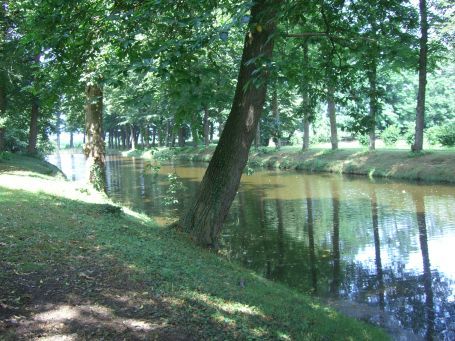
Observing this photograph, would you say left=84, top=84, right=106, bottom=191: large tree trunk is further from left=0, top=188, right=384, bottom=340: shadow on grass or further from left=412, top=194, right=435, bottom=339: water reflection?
left=412, top=194, right=435, bottom=339: water reflection

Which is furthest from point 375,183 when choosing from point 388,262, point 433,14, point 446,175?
point 388,262

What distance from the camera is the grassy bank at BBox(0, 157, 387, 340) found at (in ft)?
16.3

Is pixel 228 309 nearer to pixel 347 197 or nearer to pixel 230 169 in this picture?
pixel 230 169

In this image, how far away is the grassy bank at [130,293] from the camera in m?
4.96

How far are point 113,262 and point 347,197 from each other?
1502 cm

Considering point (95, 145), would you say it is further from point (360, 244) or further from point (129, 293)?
point (129, 293)

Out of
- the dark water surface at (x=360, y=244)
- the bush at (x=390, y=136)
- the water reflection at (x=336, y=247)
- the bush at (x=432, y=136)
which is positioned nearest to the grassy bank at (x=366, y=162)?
the dark water surface at (x=360, y=244)

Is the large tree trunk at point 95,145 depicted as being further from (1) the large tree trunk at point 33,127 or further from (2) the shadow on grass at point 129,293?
(1) the large tree trunk at point 33,127

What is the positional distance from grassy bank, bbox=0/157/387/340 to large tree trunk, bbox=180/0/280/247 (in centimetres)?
57

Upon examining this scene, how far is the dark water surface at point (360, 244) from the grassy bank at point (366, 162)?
1193 millimetres

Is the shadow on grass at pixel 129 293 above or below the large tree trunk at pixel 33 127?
below

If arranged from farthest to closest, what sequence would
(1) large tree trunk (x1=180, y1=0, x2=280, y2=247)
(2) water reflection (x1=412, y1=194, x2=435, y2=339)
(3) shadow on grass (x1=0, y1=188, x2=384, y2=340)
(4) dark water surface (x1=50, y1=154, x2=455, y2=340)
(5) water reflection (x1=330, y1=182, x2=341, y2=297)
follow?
(5) water reflection (x1=330, y1=182, x2=341, y2=297) → (1) large tree trunk (x1=180, y1=0, x2=280, y2=247) → (4) dark water surface (x1=50, y1=154, x2=455, y2=340) → (2) water reflection (x1=412, y1=194, x2=435, y2=339) → (3) shadow on grass (x1=0, y1=188, x2=384, y2=340)

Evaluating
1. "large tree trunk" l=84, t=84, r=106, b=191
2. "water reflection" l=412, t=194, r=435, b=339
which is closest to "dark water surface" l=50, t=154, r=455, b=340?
"water reflection" l=412, t=194, r=435, b=339

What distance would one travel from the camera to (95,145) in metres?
16.9
